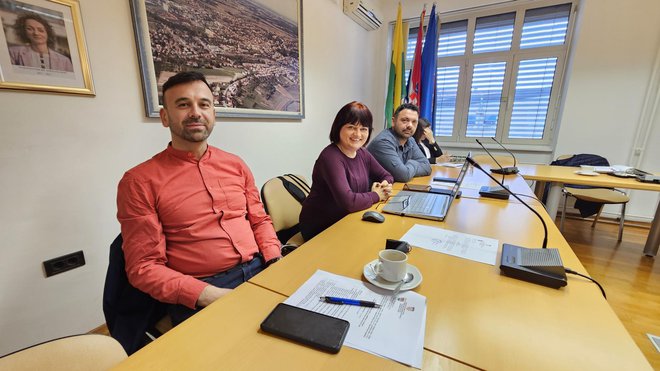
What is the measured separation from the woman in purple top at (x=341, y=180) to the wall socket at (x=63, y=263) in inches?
45.2

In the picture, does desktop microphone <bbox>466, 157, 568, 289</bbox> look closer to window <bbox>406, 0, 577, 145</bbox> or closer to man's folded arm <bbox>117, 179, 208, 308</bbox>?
man's folded arm <bbox>117, 179, 208, 308</bbox>

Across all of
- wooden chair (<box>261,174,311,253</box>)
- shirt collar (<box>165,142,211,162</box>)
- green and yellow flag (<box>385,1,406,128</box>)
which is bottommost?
wooden chair (<box>261,174,311,253</box>)

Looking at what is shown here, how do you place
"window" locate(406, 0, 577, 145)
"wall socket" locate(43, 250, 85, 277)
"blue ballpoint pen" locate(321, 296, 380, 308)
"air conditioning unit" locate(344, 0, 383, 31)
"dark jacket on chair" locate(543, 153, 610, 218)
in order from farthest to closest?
"window" locate(406, 0, 577, 145) < "air conditioning unit" locate(344, 0, 383, 31) < "dark jacket on chair" locate(543, 153, 610, 218) < "wall socket" locate(43, 250, 85, 277) < "blue ballpoint pen" locate(321, 296, 380, 308)

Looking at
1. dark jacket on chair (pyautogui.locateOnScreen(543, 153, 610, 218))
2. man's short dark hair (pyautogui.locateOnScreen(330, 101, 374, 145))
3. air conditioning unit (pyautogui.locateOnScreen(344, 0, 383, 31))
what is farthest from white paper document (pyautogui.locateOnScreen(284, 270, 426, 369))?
air conditioning unit (pyautogui.locateOnScreen(344, 0, 383, 31))

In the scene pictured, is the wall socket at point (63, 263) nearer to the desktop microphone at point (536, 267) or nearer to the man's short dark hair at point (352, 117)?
the man's short dark hair at point (352, 117)

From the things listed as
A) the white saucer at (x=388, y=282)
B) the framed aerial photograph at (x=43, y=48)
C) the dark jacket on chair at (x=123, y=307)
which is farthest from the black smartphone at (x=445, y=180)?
the framed aerial photograph at (x=43, y=48)

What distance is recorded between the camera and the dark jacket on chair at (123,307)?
95 centimetres

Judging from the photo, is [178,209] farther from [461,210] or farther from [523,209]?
[523,209]

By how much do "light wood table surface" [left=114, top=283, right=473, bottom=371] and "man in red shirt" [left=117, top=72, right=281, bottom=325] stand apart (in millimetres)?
371

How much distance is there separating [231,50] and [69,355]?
6.68 ft

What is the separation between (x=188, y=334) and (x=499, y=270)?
85 cm

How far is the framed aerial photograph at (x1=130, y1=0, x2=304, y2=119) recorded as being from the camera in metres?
1.59

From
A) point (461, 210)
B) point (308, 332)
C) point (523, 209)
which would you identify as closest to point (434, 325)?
point (308, 332)

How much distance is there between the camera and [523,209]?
1365 mm
